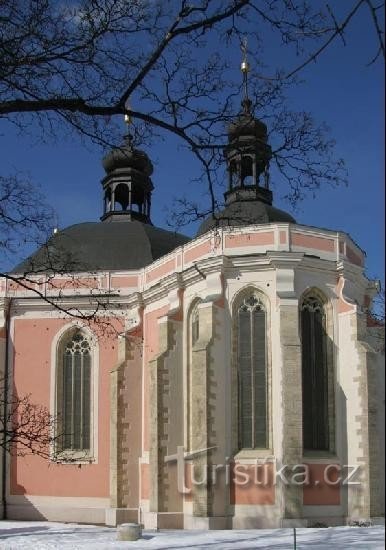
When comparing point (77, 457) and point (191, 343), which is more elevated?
point (191, 343)

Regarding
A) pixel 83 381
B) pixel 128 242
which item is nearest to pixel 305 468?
pixel 83 381

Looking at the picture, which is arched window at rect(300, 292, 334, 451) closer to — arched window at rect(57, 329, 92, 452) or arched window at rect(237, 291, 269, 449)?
arched window at rect(237, 291, 269, 449)

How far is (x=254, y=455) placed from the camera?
66.3 feet

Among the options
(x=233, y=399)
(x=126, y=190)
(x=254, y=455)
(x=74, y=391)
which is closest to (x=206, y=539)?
(x=254, y=455)

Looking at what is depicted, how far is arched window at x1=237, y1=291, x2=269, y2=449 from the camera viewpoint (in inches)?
811

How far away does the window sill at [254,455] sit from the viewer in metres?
20.0

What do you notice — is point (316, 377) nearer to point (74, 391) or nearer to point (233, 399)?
point (233, 399)

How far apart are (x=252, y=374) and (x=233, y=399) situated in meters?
0.81

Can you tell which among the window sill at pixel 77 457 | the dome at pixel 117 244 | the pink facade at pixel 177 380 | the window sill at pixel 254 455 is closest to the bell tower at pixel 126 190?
the dome at pixel 117 244

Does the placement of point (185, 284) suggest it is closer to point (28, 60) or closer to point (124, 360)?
point (124, 360)

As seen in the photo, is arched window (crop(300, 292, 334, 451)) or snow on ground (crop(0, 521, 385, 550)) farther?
arched window (crop(300, 292, 334, 451))

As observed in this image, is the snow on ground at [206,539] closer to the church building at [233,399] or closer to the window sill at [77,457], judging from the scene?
the church building at [233,399]

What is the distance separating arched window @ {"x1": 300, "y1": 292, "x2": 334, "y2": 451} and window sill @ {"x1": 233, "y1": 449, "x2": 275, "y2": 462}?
112 cm

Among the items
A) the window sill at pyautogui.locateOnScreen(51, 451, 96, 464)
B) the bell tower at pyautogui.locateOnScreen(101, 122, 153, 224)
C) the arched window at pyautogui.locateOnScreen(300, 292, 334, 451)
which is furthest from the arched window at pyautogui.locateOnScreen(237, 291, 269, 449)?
the bell tower at pyautogui.locateOnScreen(101, 122, 153, 224)
